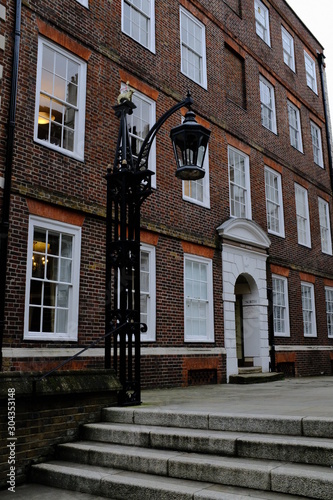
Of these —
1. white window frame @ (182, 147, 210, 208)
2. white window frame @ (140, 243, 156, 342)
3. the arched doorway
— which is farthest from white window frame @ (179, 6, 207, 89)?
the arched doorway

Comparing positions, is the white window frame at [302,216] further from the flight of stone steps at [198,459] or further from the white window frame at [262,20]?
the flight of stone steps at [198,459]

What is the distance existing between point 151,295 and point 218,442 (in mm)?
5816

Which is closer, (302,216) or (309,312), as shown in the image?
(309,312)

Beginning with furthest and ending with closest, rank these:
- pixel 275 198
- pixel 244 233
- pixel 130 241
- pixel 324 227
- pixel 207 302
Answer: pixel 324 227, pixel 275 198, pixel 244 233, pixel 207 302, pixel 130 241

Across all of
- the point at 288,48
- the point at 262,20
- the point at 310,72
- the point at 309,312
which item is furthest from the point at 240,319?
the point at 310,72

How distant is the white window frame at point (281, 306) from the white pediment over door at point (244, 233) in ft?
4.75

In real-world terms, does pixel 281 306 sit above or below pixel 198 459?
above

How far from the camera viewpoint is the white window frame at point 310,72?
67.0 ft

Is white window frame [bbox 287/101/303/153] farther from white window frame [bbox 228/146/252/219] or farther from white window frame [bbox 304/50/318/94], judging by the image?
white window frame [bbox 228/146/252/219]

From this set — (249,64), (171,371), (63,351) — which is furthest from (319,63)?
(63,351)

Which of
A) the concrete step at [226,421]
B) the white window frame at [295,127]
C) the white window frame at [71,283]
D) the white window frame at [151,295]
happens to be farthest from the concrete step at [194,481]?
the white window frame at [295,127]

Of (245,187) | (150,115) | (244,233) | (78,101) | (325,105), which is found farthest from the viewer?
(325,105)

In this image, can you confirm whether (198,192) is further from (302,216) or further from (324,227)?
(324,227)

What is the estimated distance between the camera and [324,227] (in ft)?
63.5
